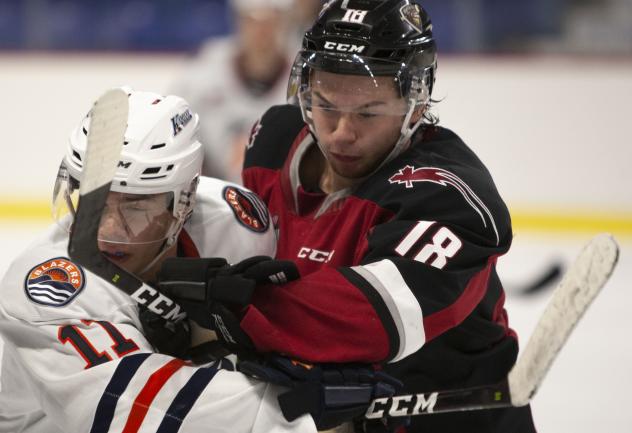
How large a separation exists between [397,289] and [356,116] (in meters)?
0.42

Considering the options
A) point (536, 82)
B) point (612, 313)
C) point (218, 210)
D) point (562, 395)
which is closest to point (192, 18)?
point (536, 82)

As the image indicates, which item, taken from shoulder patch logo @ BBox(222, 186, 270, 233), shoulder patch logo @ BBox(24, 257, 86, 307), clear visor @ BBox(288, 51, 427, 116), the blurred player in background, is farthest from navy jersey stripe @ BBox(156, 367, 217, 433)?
the blurred player in background

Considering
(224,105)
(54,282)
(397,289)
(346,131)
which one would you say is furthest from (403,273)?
(224,105)

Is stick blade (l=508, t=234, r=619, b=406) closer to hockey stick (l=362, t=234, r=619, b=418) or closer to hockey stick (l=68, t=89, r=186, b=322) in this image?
hockey stick (l=362, t=234, r=619, b=418)

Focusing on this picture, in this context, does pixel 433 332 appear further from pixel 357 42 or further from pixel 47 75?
pixel 47 75

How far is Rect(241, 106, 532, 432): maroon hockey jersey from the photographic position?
1.82 meters

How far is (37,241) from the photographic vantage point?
82.3 inches

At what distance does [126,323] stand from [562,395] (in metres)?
1.87

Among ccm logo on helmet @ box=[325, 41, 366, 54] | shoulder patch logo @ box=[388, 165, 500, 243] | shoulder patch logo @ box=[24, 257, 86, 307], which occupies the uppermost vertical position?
ccm logo on helmet @ box=[325, 41, 366, 54]

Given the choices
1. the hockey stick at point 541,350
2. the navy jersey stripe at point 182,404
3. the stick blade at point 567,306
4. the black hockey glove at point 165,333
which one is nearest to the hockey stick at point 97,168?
the black hockey glove at point 165,333

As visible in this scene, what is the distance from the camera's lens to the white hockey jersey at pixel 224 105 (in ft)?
16.9

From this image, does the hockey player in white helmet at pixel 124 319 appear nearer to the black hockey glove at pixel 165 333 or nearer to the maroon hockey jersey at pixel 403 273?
the black hockey glove at pixel 165 333

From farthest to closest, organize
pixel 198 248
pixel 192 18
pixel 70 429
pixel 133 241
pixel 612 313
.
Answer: pixel 192 18 → pixel 612 313 → pixel 198 248 → pixel 133 241 → pixel 70 429

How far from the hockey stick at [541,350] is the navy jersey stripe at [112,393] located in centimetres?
43
